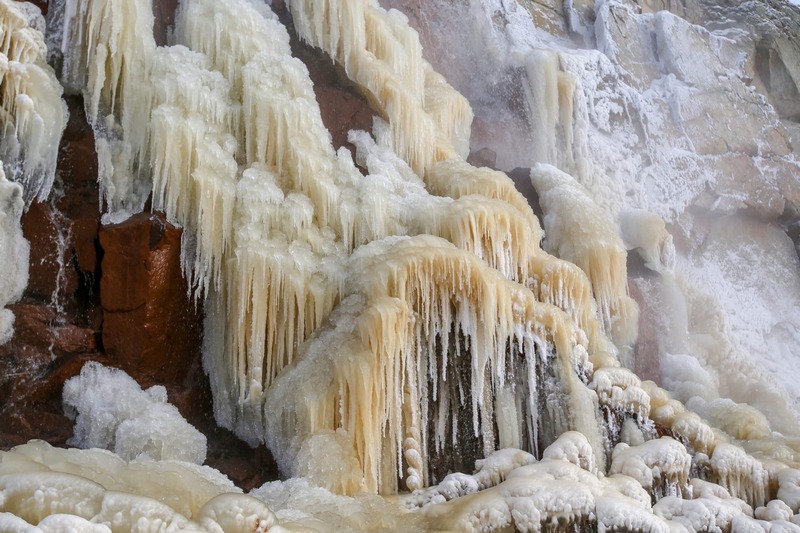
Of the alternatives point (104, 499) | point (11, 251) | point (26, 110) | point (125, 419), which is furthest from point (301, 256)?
point (104, 499)

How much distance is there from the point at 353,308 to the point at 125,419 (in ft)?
7.56

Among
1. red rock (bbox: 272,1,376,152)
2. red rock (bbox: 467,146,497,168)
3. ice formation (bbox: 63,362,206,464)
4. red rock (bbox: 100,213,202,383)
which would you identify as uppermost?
red rock (bbox: 272,1,376,152)

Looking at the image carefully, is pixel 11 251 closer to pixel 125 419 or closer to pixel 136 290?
pixel 136 290

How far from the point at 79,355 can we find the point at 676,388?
9.27 m

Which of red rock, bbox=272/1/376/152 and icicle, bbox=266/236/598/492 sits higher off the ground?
red rock, bbox=272/1/376/152

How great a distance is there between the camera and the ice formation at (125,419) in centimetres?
578

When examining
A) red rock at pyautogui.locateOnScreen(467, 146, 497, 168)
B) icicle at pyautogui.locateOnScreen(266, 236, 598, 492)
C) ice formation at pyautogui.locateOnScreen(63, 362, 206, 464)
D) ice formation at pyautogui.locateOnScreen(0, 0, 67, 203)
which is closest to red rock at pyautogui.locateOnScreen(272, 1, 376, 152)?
icicle at pyautogui.locateOnScreen(266, 236, 598, 492)

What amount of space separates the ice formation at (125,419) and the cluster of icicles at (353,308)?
0.79m

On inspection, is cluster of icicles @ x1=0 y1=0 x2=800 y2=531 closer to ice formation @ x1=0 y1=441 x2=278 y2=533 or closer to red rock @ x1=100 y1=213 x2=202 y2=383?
red rock @ x1=100 y1=213 x2=202 y2=383

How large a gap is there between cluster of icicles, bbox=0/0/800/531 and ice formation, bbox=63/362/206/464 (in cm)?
79

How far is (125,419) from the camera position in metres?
5.95

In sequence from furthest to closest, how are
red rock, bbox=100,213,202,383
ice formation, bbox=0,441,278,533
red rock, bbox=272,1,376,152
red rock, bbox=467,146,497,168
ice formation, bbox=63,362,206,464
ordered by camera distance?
1. red rock, bbox=467,146,497,168
2. red rock, bbox=272,1,376,152
3. red rock, bbox=100,213,202,383
4. ice formation, bbox=63,362,206,464
5. ice formation, bbox=0,441,278,533

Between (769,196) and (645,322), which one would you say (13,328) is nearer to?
(645,322)

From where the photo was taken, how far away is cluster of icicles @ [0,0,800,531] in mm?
6297
